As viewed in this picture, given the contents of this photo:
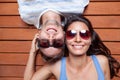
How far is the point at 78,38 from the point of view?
5.50ft

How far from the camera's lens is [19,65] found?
2104 millimetres

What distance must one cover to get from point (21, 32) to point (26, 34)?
1.7 inches

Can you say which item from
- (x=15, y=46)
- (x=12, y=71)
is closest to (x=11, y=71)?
(x=12, y=71)

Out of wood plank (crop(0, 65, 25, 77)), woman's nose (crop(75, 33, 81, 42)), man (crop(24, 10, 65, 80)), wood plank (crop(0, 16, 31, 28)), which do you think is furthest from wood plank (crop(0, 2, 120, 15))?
wood plank (crop(0, 65, 25, 77))

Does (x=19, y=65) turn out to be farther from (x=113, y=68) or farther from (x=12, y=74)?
(x=113, y=68)

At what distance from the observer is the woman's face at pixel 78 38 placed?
1.69m

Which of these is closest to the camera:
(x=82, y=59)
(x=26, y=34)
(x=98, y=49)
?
(x=82, y=59)

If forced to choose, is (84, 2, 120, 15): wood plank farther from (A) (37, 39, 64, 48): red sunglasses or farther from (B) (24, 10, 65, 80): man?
(A) (37, 39, 64, 48): red sunglasses

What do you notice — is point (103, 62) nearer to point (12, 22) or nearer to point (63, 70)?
point (63, 70)

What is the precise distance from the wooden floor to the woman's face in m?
0.32

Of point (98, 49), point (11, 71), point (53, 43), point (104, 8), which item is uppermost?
point (104, 8)

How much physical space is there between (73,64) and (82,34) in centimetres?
24

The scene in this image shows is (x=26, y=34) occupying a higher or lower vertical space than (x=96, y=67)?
higher

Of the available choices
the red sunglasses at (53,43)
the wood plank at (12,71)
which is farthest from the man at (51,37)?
the wood plank at (12,71)
